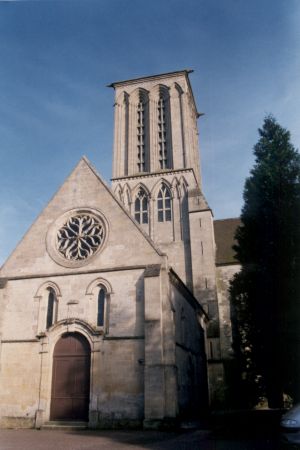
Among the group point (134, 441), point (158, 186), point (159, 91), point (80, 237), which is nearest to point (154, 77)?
point (159, 91)

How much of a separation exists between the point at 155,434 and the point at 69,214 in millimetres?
12064

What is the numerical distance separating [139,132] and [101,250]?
19.7m

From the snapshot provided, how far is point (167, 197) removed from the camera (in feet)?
109

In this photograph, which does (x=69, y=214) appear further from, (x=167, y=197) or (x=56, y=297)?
(x=167, y=197)

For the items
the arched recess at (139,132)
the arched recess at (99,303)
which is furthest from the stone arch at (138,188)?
the arched recess at (99,303)

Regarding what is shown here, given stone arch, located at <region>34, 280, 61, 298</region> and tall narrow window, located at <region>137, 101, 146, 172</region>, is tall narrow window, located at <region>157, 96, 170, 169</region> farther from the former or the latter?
stone arch, located at <region>34, 280, 61, 298</region>

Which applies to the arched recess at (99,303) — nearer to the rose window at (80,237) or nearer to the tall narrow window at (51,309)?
the rose window at (80,237)

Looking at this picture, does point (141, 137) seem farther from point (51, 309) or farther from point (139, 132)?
point (51, 309)

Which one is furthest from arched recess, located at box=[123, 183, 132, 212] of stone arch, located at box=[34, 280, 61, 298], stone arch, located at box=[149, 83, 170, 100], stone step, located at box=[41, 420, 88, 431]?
stone step, located at box=[41, 420, 88, 431]

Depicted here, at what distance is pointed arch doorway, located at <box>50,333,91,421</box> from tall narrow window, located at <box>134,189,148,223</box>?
1500 cm

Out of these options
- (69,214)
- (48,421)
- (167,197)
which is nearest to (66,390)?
(48,421)

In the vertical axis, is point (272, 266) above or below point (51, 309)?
above

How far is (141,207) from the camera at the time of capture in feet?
109

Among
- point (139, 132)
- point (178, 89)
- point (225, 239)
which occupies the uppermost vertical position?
point (178, 89)
